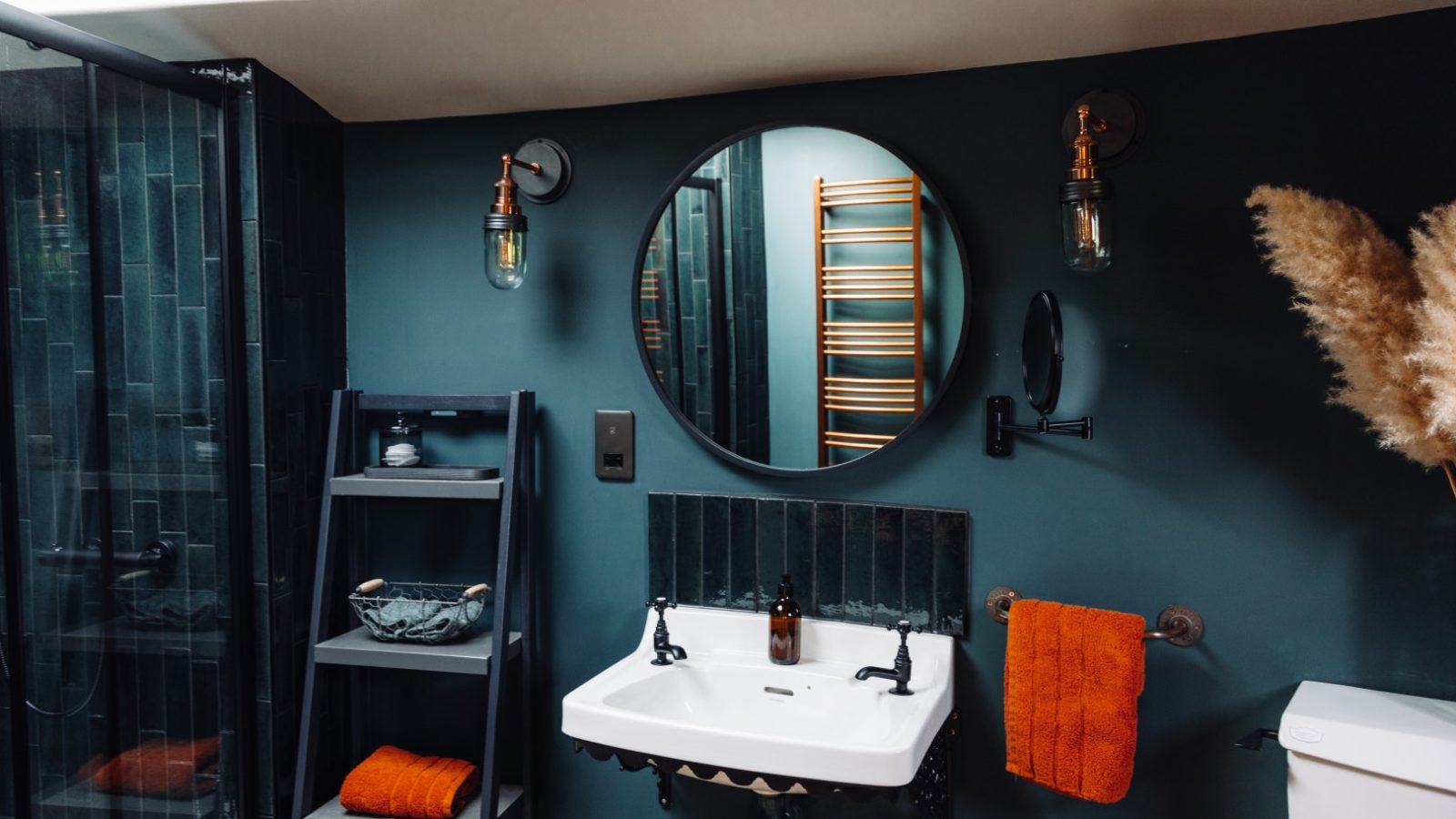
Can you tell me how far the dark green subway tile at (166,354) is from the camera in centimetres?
177

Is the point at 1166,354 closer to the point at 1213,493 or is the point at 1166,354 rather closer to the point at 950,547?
the point at 1213,493

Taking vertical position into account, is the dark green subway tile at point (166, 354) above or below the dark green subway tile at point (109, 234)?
below

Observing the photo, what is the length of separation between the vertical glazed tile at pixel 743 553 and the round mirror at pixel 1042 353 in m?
0.61

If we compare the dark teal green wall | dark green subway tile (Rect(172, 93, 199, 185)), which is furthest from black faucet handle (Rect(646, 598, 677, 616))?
dark green subway tile (Rect(172, 93, 199, 185))

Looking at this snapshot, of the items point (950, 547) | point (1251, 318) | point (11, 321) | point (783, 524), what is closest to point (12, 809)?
point (11, 321)

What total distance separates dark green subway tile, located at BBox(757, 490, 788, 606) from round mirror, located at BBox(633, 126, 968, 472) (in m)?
0.09

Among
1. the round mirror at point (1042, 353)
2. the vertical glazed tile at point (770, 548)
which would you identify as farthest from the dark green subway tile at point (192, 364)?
the round mirror at point (1042, 353)

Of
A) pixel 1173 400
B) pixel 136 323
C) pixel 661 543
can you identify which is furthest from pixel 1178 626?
pixel 136 323

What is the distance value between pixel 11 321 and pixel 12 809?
779mm

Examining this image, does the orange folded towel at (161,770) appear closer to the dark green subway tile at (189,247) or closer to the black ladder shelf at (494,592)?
the black ladder shelf at (494,592)

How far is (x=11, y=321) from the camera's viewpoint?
150 cm

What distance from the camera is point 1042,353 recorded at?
5.64ft

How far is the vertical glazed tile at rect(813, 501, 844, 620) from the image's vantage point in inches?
75.6

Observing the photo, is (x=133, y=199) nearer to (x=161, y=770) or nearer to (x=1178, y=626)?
(x=161, y=770)
